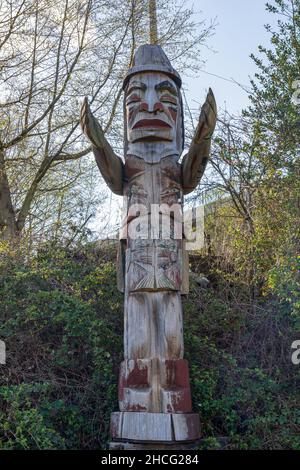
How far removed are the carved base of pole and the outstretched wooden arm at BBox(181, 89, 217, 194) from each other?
6.87ft

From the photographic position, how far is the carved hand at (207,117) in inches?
174

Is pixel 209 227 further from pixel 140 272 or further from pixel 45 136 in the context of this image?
pixel 140 272

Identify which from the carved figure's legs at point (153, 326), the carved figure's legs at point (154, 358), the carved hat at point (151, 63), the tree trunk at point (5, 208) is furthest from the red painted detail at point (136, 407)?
the tree trunk at point (5, 208)

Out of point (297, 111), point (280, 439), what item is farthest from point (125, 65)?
point (280, 439)

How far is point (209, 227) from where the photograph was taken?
9750 millimetres

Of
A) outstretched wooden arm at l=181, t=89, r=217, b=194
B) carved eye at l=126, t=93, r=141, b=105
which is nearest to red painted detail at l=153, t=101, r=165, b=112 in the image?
carved eye at l=126, t=93, r=141, b=105

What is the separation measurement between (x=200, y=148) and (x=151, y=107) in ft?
2.16

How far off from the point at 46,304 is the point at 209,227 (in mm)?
4593

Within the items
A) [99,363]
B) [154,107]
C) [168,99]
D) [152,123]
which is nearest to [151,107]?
[154,107]

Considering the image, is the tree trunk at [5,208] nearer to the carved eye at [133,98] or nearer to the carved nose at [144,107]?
the carved eye at [133,98]

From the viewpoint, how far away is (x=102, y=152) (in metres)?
4.75

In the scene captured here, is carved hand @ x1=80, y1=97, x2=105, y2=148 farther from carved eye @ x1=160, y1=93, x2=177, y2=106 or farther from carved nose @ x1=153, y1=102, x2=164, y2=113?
carved eye @ x1=160, y1=93, x2=177, y2=106

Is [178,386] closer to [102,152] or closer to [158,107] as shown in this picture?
[102,152]

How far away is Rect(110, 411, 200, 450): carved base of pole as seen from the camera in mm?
3951
